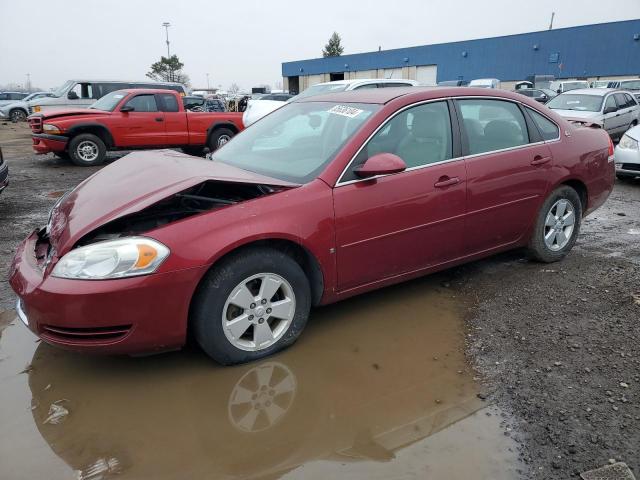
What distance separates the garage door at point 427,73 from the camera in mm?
47603

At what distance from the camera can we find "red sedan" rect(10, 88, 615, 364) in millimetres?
2684

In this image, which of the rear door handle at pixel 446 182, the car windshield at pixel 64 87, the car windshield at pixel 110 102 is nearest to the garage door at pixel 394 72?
the car windshield at pixel 64 87

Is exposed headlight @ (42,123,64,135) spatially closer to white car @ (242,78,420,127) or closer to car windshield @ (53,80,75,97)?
white car @ (242,78,420,127)

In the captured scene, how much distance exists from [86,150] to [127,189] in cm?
879

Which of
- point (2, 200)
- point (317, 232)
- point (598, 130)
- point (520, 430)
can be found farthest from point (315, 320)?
point (2, 200)

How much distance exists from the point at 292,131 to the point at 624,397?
9.09ft

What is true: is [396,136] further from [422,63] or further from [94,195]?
[422,63]

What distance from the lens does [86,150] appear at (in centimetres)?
1091

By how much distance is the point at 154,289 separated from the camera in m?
2.65

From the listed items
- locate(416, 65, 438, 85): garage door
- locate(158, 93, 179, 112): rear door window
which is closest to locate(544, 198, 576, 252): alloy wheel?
locate(158, 93, 179, 112): rear door window

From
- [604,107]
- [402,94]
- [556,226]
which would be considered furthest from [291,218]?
[604,107]

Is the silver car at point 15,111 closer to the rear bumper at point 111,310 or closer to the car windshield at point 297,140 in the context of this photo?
the car windshield at point 297,140

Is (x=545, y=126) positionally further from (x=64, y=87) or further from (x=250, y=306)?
(x=64, y=87)

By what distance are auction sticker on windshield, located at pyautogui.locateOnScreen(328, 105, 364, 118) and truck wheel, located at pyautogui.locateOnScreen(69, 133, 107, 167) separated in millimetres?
8700
